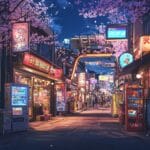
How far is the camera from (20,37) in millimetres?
30766

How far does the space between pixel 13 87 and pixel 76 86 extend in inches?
2138

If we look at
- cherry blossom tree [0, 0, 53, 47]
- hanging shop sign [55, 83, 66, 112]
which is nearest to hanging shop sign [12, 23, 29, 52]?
cherry blossom tree [0, 0, 53, 47]

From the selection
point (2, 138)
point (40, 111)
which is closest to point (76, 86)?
point (40, 111)

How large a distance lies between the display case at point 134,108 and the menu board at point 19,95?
18.5ft

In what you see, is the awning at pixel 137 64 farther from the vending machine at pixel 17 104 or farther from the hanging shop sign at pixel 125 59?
the vending machine at pixel 17 104

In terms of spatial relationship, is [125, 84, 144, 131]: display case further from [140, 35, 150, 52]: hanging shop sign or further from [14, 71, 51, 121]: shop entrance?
[14, 71, 51, 121]: shop entrance

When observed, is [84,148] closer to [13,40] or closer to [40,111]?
[13,40]

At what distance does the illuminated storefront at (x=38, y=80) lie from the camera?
37594 millimetres

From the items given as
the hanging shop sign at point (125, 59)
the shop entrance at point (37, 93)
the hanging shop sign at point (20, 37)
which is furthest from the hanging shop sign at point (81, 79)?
the hanging shop sign at point (20, 37)

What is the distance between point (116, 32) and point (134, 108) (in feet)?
45.8

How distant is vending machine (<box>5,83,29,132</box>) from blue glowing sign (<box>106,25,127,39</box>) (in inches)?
A: 555

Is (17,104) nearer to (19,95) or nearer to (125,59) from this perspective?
(19,95)

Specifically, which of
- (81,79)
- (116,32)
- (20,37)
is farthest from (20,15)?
(81,79)

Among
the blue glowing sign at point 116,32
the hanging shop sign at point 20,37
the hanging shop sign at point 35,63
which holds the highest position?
the blue glowing sign at point 116,32
